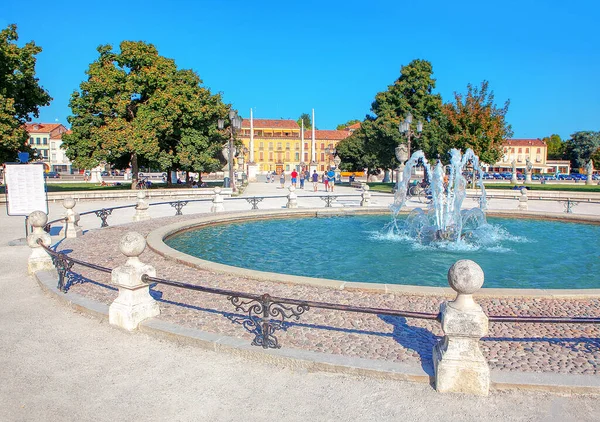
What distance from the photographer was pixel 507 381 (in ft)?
13.8

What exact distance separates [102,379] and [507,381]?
3.90 metres

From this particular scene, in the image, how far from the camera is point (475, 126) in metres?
38.2

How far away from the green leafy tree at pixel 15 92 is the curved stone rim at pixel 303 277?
17.3 metres

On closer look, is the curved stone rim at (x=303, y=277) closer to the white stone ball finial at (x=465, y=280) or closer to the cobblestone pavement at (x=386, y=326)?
the cobblestone pavement at (x=386, y=326)

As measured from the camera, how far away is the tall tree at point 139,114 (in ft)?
102

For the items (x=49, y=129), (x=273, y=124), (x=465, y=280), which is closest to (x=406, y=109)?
(x=465, y=280)

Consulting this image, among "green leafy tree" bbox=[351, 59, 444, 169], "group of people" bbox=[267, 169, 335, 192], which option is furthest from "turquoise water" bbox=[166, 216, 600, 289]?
"green leafy tree" bbox=[351, 59, 444, 169]

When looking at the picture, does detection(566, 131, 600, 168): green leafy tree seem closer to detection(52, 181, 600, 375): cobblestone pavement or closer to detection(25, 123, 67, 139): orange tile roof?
detection(52, 181, 600, 375): cobblestone pavement

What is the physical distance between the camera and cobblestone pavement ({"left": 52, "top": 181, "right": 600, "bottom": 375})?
4.91 m

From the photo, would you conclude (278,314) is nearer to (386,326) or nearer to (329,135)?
(386,326)

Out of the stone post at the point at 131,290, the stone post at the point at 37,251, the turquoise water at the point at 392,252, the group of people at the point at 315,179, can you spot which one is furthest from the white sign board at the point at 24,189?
the group of people at the point at 315,179

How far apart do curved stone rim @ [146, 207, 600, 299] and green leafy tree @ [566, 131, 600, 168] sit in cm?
9402

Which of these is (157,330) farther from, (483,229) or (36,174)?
(483,229)

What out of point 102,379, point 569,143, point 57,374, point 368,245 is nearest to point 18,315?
point 57,374
